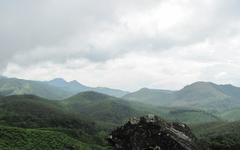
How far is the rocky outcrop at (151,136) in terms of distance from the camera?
32719mm

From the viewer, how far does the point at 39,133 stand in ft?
473

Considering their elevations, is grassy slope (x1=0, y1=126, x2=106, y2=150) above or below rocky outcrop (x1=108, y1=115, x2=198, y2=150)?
below

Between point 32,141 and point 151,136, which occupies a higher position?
point 151,136

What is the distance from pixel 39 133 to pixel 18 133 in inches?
475

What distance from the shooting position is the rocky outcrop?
3272 centimetres

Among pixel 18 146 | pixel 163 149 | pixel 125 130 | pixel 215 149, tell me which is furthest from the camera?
pixel 18 146

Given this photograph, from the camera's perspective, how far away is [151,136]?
3359 cm

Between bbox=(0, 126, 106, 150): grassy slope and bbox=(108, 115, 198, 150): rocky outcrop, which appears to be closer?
bbox=(108, 115, 198, 150): rocky outcrop

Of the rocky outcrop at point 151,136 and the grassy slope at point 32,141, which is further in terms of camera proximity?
the grassy slope at point 32,141

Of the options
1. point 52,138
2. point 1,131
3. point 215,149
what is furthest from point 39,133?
point 215,149

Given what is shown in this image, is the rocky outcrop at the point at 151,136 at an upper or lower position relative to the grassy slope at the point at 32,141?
upper

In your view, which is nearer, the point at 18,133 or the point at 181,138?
the point at 181,138

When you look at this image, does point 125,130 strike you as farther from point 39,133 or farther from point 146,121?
point 39,133

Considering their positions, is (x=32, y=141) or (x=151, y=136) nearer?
(x=151, y=136)
